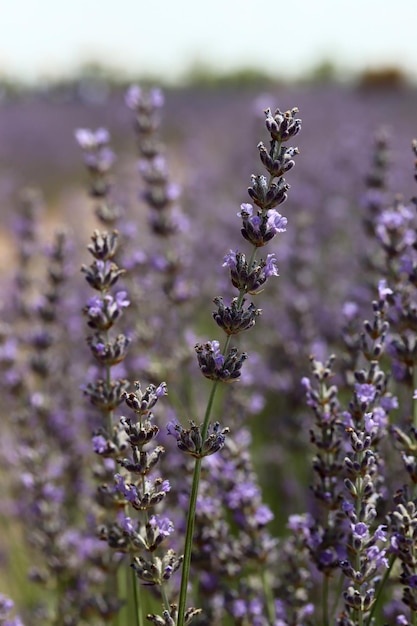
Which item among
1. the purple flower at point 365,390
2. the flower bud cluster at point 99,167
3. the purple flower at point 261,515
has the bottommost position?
the purple flower at point 365,390

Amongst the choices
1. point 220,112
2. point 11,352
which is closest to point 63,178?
point 220,112

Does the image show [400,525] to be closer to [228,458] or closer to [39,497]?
[228,458]

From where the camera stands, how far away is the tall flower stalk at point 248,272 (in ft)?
5.45

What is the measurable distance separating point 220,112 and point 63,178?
6.58 metres

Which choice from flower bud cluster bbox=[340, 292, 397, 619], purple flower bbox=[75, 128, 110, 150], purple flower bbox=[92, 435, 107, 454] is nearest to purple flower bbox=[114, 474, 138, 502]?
purple flower bbox=[92, 435, 107, 454]

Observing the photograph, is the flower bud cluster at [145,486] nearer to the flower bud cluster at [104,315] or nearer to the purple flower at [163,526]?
the purple flower at [163,526]

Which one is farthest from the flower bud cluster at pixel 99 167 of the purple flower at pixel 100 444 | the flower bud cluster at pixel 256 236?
the flower bud cluster at pixel 256 236

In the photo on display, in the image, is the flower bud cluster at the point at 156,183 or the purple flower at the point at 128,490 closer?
the purple flower at the point at 128,490

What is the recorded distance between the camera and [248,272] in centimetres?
169

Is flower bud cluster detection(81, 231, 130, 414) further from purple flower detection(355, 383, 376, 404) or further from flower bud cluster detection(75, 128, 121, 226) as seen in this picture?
flower bud cluster detection(75, 128, 121, 226)

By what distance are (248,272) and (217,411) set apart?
3.52 meters

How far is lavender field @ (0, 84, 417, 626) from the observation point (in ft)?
5.64

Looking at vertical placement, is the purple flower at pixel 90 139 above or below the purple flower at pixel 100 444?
above

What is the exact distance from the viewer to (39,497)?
3133 millimetres
